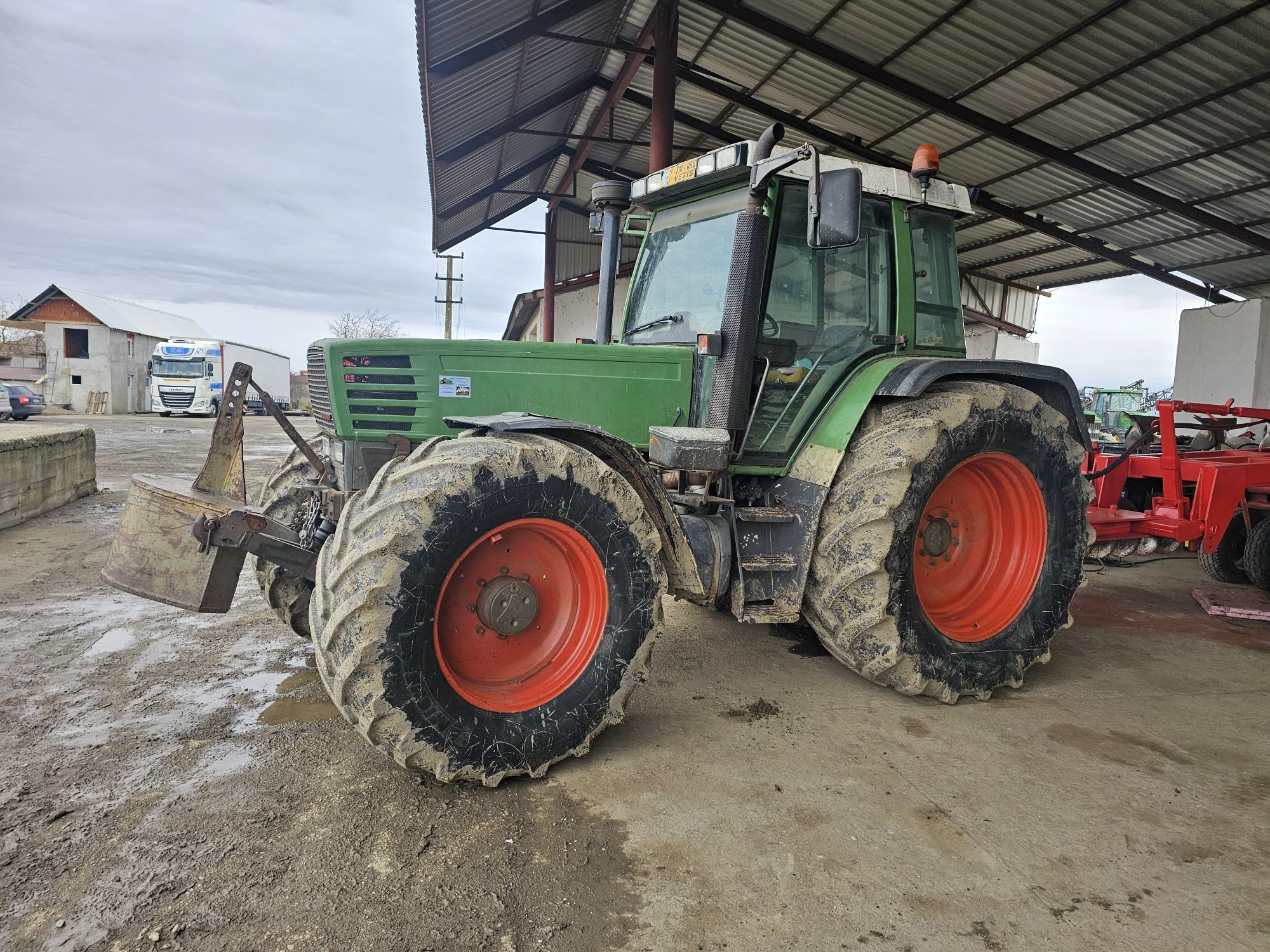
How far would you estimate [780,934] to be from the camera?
84.1 inches

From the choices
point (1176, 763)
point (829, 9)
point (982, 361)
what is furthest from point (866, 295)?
point (829, 9)

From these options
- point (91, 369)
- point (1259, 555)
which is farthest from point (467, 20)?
point (91, 369)

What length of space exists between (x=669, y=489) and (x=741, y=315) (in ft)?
2.91

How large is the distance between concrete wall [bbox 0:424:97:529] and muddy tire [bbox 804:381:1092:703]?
7521 millimetres

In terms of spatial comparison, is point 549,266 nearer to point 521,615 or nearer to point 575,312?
point 575,312

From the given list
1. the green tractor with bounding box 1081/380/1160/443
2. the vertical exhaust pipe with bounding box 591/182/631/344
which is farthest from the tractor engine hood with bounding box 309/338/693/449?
the green tractor with bounding box 1081/380/1160/443

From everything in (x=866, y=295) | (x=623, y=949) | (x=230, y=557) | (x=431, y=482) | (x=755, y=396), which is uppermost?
(x=866, y=295)

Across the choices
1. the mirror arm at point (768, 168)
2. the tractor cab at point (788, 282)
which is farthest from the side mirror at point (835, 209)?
the tractor cab at point (788, 282)

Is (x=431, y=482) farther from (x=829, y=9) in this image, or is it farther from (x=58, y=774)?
(x=829, y=9)

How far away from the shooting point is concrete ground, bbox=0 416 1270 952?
214cm

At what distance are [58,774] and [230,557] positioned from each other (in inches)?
37.1

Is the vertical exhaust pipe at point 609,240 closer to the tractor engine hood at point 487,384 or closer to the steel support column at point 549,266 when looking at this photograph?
the tractor engine hood at point 487,384

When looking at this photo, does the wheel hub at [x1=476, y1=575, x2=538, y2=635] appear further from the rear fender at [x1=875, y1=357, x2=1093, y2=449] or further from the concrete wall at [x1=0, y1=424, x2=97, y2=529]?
the concrete wall at [x1=0, y1=424, x2=97, y2=529]

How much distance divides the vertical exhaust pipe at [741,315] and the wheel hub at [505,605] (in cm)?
118
